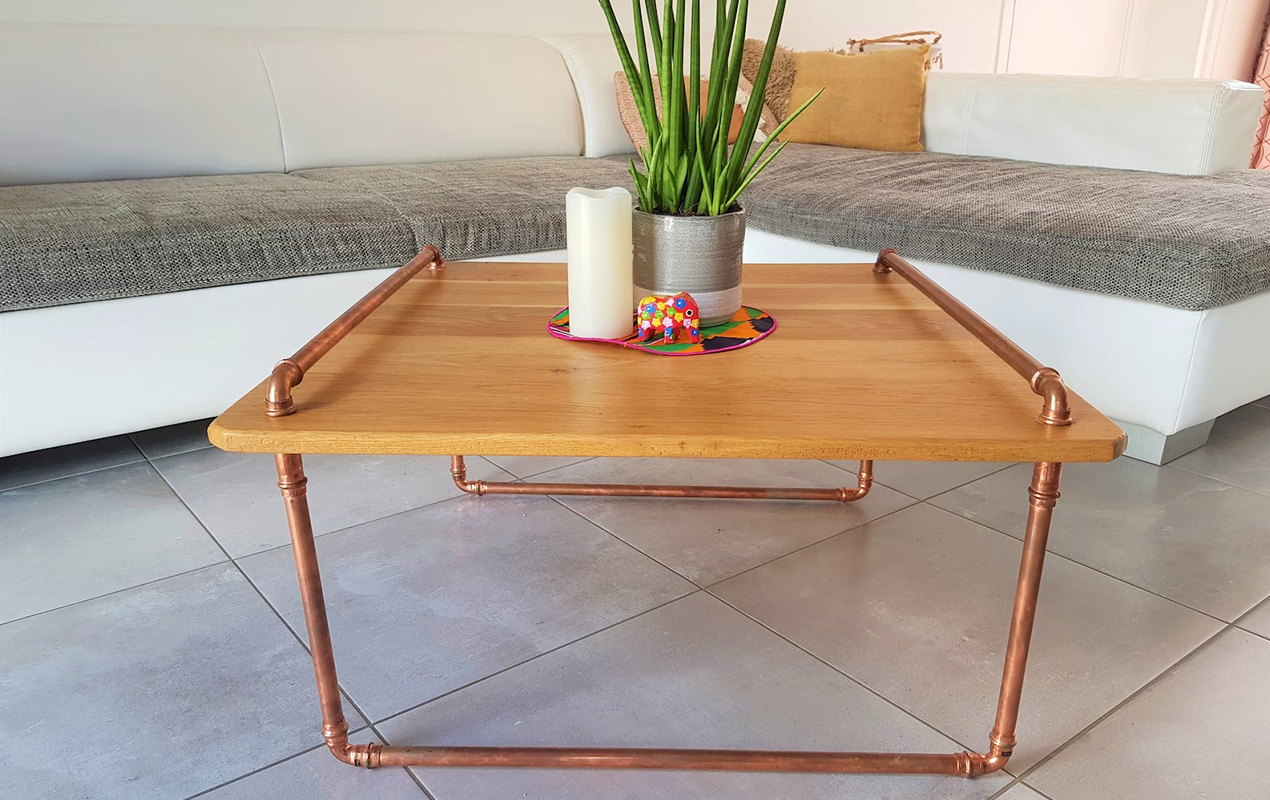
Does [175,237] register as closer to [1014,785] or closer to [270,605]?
[270,605]

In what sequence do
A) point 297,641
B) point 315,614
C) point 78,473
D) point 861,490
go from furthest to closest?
point 78,473
point 861,490
point 297,641
point 315,614

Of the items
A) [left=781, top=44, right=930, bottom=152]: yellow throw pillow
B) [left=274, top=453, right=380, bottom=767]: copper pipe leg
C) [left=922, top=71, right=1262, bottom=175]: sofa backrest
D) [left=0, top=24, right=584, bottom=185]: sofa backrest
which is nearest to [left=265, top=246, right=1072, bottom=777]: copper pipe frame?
[left=274, top=453, right=380, bottom=767]: copper pipe leg

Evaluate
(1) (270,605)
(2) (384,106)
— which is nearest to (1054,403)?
(1) (270,605)

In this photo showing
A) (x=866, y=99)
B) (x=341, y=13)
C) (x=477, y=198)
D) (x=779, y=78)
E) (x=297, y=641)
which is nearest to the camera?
(x=297, y=641)

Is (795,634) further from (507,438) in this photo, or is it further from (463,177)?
(463,177)

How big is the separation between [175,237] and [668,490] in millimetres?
929

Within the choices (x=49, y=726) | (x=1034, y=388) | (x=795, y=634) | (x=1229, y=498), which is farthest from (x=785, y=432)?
(x=1229, y=498)

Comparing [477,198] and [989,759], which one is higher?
[477,198]

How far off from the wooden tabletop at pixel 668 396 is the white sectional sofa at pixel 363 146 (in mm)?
570

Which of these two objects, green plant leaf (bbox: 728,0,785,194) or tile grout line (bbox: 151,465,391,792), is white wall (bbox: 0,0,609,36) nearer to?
tile grout line (bbox: 151,465,391,792)

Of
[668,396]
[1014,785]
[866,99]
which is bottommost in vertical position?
[1014,785]

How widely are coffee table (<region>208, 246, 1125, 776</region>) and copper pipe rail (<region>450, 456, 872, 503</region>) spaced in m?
0.38

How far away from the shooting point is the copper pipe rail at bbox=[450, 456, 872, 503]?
143 cm

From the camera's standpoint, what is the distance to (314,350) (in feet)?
2.87
